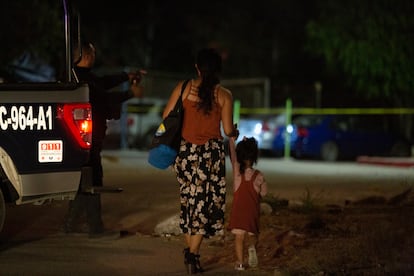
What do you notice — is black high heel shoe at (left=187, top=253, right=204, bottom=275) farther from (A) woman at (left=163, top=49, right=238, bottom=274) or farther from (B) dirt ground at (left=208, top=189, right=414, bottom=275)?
(B) dirt ground at (left=208, top=189, right=414, bottom=275)

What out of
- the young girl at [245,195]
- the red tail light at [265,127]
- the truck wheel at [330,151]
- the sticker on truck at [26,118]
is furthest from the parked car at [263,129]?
the sticker on truck at [26,118]

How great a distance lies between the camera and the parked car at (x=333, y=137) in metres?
23.3

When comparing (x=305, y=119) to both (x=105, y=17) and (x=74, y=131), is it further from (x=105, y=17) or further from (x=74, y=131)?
(x=105, y=17)

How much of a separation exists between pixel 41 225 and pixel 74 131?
Answer: 293 cm

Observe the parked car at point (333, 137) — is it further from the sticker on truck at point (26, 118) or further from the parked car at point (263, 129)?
the sticker on truck at point (26, 118)

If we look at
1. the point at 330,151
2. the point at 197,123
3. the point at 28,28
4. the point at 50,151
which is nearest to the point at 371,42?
the point at 330,151

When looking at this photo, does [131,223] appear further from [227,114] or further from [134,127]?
[134,127]

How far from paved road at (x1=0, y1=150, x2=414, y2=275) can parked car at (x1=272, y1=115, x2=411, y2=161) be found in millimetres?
4512

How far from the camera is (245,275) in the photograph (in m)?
7.55

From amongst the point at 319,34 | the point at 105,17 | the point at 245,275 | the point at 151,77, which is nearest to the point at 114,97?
the point at 245,275

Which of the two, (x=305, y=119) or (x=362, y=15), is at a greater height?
(x=362, y=15)

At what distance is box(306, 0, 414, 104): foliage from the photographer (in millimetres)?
27562

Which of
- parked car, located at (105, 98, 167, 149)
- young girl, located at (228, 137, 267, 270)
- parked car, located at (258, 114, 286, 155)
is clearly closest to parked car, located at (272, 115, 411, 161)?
parked car, located at (258, 114, 286, 155)

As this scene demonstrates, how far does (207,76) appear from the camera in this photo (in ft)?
24.8
